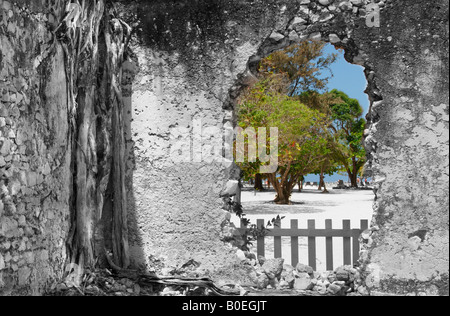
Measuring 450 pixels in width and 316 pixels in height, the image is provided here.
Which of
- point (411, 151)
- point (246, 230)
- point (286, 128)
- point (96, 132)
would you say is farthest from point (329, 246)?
point (286, 128)

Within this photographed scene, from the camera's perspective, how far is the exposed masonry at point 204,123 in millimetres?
3141

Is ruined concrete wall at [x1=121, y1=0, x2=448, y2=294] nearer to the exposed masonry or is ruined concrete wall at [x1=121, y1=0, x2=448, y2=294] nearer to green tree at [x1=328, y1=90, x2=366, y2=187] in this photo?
the exposed masonry

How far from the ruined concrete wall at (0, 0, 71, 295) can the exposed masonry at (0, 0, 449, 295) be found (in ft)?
0.03

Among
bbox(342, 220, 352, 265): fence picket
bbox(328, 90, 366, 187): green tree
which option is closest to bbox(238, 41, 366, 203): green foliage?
bbox(328, 90, 366, 187): green tree

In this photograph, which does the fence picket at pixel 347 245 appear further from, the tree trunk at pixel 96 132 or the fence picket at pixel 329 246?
the tree trunk at pixel 96 132

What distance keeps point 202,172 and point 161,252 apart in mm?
828

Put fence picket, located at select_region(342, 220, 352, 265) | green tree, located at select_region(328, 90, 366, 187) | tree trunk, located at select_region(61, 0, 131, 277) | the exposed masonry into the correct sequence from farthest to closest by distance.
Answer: green tree, located at select_region(328, 90, 366, 187) < fence picket, located at select_region(342, 220, 352, 265) < tree trunk, located at select_region(61, 0, 131, 277) < the exposed masonry

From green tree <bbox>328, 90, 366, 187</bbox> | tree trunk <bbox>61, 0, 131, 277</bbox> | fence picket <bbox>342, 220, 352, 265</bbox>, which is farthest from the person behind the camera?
green tree <bbox>328, 90, 366, 187</bbox>

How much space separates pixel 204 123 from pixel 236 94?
0.42m

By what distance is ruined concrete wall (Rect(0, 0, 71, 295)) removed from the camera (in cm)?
294

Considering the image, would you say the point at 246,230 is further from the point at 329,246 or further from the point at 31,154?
the point at 31,154

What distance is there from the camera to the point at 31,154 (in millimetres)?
3207

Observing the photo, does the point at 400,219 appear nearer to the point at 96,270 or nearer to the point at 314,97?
the point at 96,270
